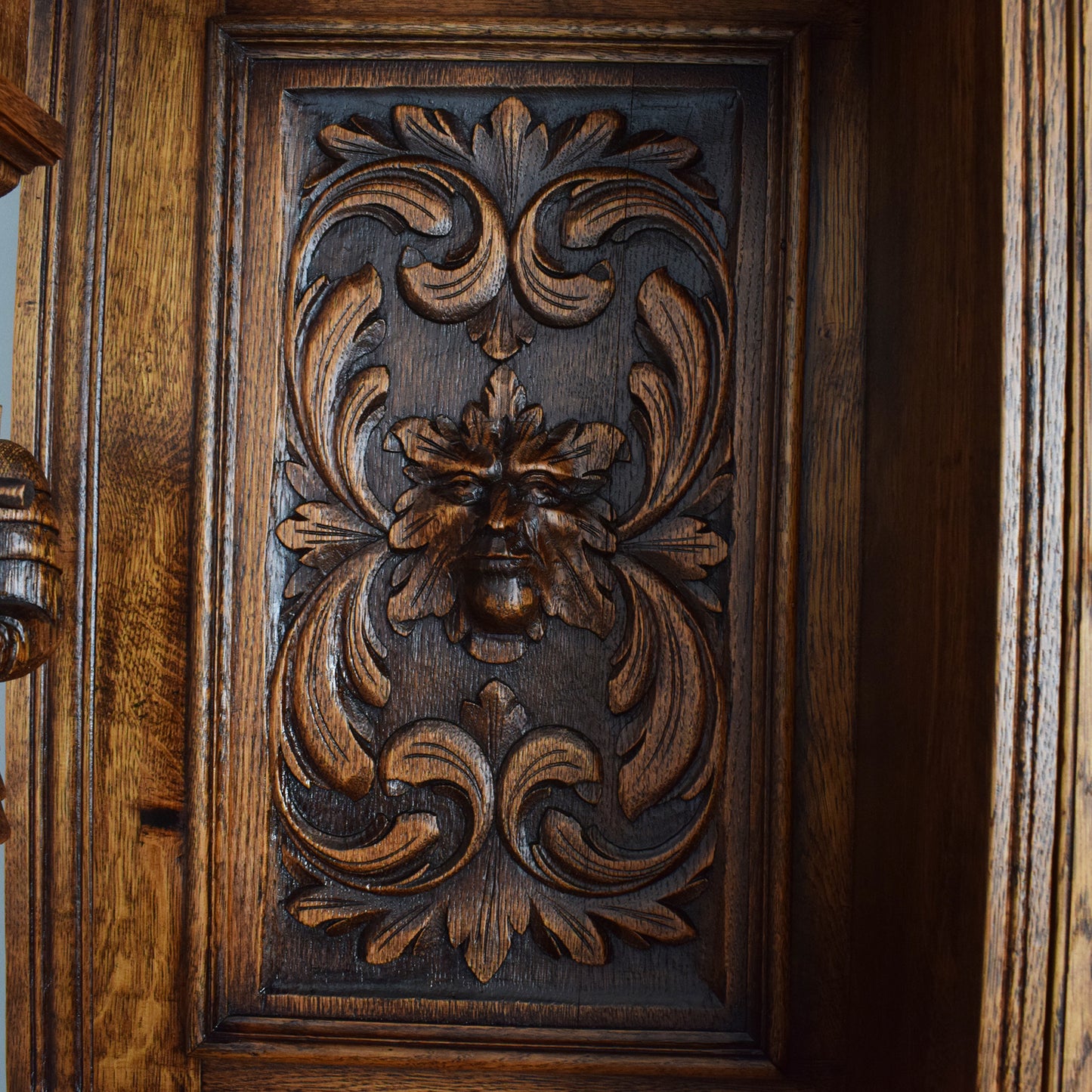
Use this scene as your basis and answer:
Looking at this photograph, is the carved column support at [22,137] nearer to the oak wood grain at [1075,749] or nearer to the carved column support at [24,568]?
the carved column support at [24,568]

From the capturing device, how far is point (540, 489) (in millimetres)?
701

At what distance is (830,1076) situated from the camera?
681 millimetres

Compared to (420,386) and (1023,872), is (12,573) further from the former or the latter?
(1023,872)

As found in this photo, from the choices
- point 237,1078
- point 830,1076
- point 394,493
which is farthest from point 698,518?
point 237,1078

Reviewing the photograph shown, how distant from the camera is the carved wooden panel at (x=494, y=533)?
2.27ft

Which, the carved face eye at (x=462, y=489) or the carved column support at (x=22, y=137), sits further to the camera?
the carved face eye at (x=462, y=489)

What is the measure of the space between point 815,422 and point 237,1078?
0.64m

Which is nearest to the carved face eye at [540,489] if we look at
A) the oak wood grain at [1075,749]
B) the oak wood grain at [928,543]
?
the oak wood grain at [928,543]

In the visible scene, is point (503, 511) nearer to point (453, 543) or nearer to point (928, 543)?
point (453, 543)

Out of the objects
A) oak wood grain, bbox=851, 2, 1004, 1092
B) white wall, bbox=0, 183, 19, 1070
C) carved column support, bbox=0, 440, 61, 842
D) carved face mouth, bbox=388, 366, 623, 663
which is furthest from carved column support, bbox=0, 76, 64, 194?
oak wood grain, bbox=851, 2, 1004, 1092

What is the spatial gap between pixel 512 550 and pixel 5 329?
1.30 ft

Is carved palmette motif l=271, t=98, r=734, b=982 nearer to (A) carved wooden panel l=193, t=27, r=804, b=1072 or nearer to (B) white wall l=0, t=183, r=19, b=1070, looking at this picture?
(A) carved wooden panel l=193, t=27, r=804, b=1072

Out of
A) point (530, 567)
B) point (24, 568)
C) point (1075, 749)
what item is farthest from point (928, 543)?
point (24, 568)

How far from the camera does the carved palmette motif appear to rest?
2.28ft
